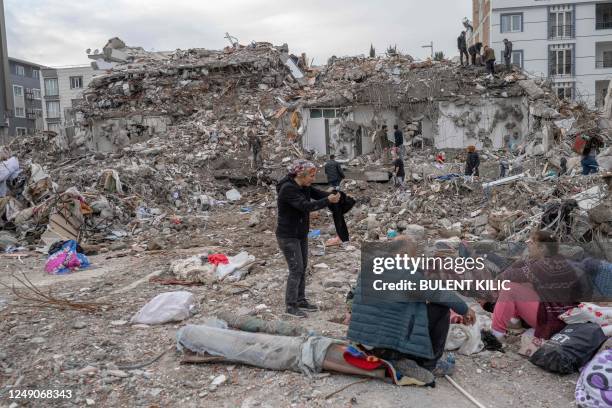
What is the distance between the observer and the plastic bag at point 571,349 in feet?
11.9

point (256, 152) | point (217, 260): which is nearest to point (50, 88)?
point (256, 152)

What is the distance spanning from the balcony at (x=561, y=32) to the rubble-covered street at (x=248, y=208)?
48.5 ft

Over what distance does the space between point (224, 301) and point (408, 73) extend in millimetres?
15552

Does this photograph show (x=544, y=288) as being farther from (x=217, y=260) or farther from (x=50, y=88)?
(x=50, y=88)

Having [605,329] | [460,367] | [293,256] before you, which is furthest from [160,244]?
[605,329]

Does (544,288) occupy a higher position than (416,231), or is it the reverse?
(544,288)

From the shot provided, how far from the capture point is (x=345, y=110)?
1800cm

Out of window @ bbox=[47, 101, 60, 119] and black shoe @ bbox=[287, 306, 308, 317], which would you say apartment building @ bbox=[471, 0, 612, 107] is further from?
window @ bbox=[47, 101, 60, 119]

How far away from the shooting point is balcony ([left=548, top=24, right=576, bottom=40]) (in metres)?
30.2

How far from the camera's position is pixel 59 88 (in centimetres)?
4038

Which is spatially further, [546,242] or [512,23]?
[512,23]

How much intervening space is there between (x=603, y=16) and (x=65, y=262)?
3241cm

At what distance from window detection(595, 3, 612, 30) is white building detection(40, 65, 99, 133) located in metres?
33.0

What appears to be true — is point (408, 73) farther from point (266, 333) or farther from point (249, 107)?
point (266, 333)
